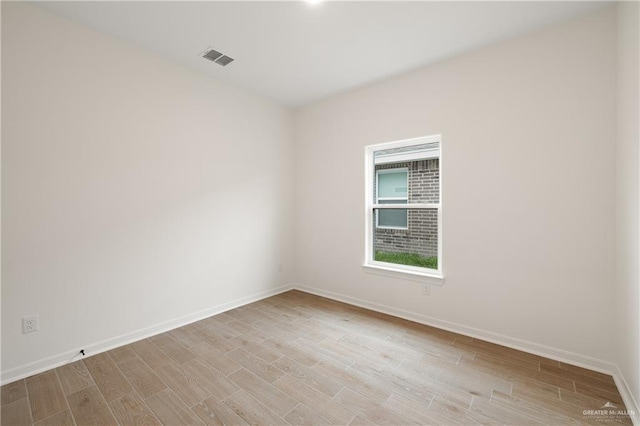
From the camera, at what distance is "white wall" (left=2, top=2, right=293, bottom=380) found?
6.91 ft

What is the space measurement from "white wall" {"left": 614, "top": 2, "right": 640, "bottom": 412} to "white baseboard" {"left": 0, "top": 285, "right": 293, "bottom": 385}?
3.56 meters

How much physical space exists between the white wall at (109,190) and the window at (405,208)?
1.71 m

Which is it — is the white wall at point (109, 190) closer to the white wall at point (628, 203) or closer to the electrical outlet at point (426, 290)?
the electrical outlet at point (426, 290)

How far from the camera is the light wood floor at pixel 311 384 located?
172 cm

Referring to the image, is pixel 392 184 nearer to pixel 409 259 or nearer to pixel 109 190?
pixel 409 259

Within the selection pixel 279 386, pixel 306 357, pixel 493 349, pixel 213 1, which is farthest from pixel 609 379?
pixel 213 1

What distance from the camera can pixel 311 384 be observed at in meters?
2.03

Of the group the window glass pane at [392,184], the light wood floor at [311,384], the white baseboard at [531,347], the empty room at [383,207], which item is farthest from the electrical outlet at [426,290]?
the window glass pane at [392,184]

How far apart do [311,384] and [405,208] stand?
2.18 metres

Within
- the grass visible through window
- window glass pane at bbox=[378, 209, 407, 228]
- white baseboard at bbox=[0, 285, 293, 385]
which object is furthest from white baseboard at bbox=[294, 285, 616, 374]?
white baseboard at bbox=[0, 285, 293, 385]

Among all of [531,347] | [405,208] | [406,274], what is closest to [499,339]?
[531,347]

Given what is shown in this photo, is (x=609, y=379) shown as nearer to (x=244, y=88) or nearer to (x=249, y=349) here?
(x=249, y=349)

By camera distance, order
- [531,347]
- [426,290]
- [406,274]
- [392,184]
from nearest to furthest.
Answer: [531,347] < [426,290] < [406,274] < [392,184]

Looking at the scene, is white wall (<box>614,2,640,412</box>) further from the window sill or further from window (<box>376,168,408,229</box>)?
window (<box>376,168,408,229</box>)
